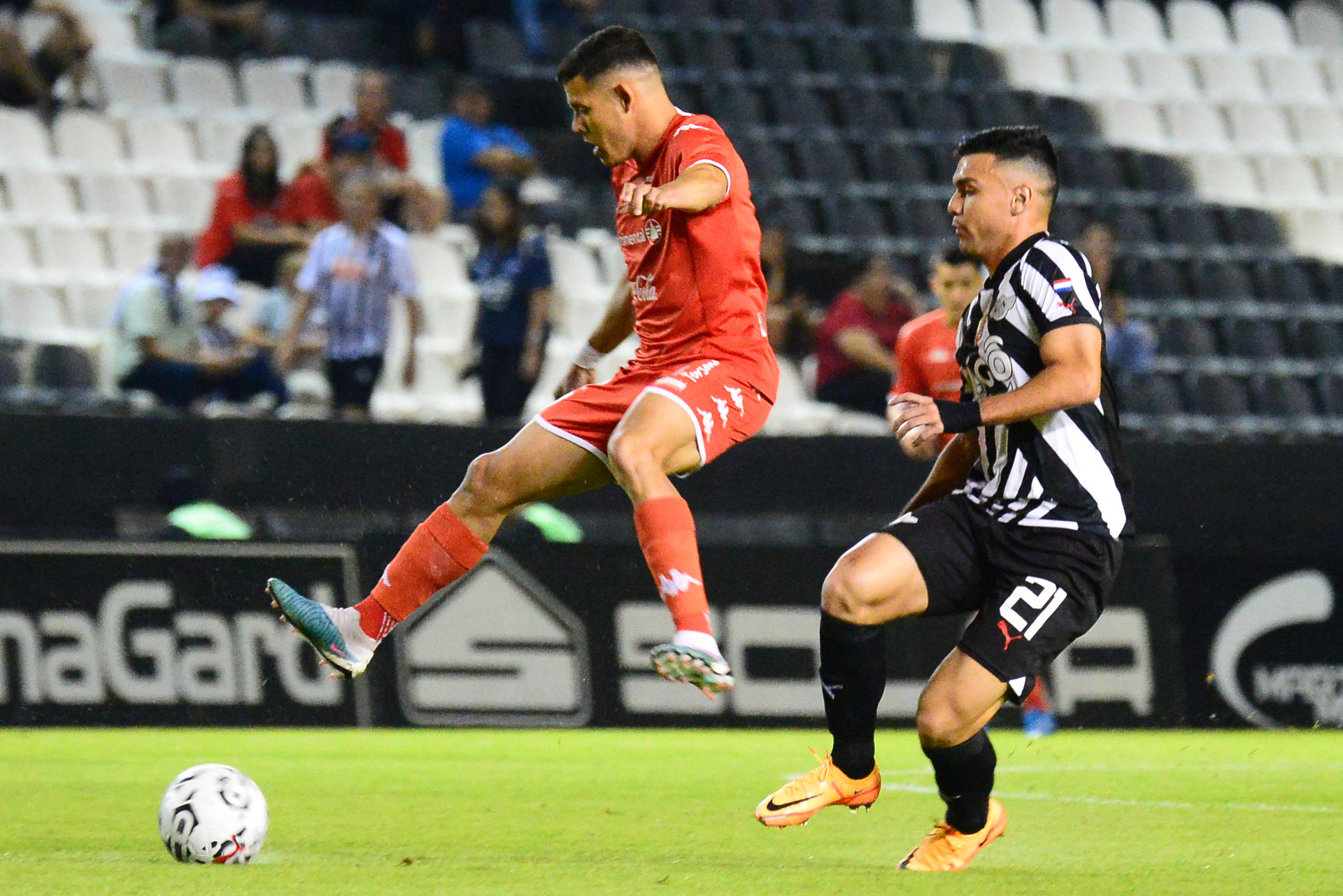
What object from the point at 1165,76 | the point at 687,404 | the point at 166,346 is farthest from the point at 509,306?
the point at 1165,76

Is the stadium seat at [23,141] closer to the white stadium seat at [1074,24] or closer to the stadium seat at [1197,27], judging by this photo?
the white stadium seat at [1074,24]

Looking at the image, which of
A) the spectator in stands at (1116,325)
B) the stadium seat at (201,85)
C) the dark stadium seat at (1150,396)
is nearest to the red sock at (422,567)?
the spectator in stands at (1116,325)

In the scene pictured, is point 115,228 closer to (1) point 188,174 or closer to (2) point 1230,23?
(1) point 188,174

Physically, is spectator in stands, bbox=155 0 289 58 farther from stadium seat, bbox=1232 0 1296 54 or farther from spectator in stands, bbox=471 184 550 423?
stadium seat, bbox=1232 0 1296 54

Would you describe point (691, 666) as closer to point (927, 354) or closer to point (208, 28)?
point (927, 354)

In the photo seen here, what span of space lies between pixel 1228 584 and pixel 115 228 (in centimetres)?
711

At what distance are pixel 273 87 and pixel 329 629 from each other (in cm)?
875

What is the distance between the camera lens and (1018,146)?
5035mm

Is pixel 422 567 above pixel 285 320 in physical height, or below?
below

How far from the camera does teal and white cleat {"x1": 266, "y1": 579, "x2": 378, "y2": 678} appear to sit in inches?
215

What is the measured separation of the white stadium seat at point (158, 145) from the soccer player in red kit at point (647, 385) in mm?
7791

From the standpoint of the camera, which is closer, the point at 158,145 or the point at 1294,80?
the point at 158,145

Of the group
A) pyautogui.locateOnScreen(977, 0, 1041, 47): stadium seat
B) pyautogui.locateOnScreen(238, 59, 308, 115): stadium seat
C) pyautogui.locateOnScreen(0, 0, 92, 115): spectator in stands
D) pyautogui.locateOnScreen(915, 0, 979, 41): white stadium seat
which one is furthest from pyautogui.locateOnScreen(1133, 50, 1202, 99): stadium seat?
pyautogui.locateOnScreen(0, 0, 92, 115): spectator in stands

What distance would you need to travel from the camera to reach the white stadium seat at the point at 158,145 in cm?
1283
